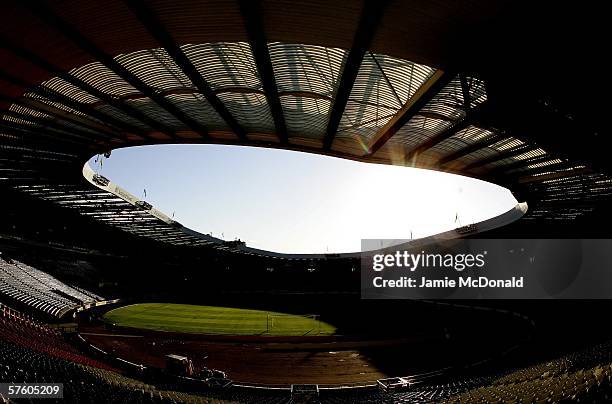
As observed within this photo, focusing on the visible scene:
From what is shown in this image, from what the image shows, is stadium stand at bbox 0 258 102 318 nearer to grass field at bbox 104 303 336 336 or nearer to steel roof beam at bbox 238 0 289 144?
grass field at bbox 104 303 336 336

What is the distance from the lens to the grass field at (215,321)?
3509 centimetres

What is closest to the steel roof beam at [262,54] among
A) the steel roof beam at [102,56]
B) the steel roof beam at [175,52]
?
the steel roof beam at [175,52]

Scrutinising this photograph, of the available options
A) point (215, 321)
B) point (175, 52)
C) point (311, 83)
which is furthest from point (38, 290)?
point (311, 83)

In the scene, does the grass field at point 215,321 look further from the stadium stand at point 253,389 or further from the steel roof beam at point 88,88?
the steel roof beam at point 88,88

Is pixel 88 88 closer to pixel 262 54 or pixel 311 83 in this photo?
pixel 262 54

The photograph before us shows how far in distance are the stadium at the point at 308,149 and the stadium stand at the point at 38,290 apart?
0.96 ft

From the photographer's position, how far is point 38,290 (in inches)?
1465

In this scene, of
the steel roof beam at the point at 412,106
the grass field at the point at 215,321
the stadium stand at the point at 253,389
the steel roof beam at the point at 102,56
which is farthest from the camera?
the grass field at the point at 215,321

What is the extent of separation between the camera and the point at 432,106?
1438 cm

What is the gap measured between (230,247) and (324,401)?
4149 centimetres

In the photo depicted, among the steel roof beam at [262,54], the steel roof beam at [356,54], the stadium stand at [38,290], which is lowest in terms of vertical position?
the stadium stand at [38,290]

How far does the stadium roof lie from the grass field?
62.0ft

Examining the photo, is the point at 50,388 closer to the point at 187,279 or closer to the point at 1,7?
the point at 1,7

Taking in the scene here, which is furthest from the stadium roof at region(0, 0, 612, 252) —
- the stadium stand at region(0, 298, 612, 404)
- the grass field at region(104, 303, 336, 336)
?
the grass field at region(104, 303, 336, 336)
